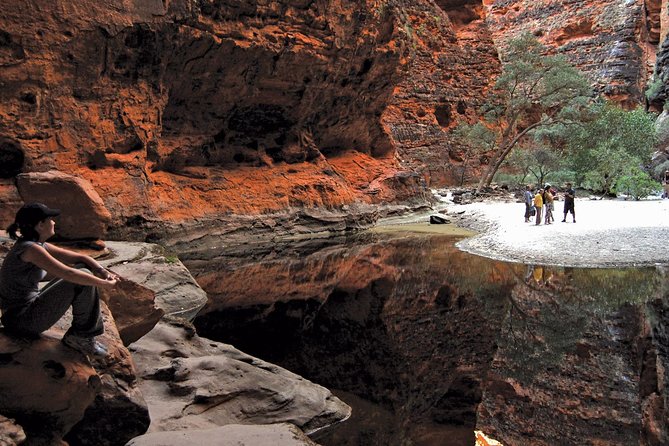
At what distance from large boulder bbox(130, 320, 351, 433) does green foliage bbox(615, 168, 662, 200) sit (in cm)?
2432

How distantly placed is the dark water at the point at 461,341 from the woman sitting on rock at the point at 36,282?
2.27 metres

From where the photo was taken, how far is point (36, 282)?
11.0ft

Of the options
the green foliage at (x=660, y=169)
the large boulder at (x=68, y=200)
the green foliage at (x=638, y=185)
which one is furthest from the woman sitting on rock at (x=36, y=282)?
the green foliage at (x=660, y=169)

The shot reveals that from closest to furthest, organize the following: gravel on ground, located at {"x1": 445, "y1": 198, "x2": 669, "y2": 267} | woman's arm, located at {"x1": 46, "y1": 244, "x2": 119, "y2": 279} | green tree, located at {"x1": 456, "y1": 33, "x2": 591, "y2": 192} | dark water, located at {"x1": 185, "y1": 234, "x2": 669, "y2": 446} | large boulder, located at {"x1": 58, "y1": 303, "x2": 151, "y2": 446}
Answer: woman's arm, located at {"x1": 46, "y1": 244, "x2": 119, "y2": 279}
large boulder, located at {"x1": 58, "y1": 303, "x2": 151, "y2": 446}
dark water, located at {"x1": 185, "y1": 234, "x2": 669, "y2": 446}
gravel on ground, located at {"x1": 445, "y1": 198, "x2": 669, "y2": 267}
green tree, located at {"x1": 456, "y1": 33, "x2": 591, "y2": 192}

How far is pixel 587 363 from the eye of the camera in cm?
583

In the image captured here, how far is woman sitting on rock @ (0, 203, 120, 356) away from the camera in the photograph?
3.19 m

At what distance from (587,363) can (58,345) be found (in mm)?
5348

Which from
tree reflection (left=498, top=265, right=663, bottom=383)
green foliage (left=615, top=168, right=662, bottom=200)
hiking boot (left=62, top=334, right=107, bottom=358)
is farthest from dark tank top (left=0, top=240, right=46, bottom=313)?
green foliage (left=615, top=168, right=662, bottom=200)

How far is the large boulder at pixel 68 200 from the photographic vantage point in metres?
6.57

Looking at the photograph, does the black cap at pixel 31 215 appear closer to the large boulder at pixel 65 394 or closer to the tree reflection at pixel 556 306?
the large boulder at pixel 65 394

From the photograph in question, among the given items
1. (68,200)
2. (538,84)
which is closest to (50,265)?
(68,200)

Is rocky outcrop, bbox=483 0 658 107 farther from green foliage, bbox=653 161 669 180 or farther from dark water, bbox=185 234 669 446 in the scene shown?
dark water, bbox=185 234 669 446

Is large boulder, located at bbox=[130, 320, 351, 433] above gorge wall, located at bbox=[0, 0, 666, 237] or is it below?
below

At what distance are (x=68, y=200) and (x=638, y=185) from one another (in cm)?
2513
